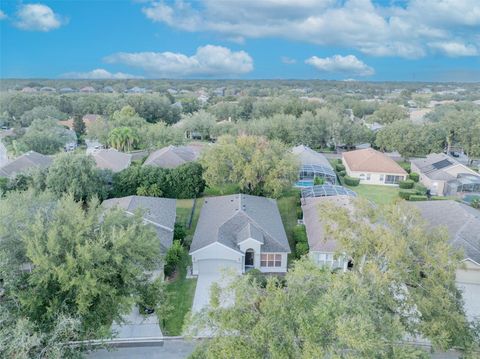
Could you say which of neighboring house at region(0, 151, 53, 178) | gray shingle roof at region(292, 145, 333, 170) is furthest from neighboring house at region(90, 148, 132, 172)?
gray shingle roof at region(292, 145, 333, 170)

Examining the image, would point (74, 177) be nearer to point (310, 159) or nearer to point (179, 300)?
point (179, 300)

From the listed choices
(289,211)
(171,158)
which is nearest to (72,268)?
(289,211)

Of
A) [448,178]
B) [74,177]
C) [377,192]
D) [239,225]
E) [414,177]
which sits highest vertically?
[74,177]

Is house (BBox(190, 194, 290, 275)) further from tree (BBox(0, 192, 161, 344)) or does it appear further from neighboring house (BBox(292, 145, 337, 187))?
neighboring house (BBox(292, 145, 337, 187))

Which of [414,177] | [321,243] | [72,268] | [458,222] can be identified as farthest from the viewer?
[414,177]

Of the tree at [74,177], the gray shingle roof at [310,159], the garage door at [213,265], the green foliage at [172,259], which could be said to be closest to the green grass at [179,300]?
the green foliage at [172,259]

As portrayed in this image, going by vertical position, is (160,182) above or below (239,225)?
above

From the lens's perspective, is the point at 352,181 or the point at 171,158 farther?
the point at 171,158
